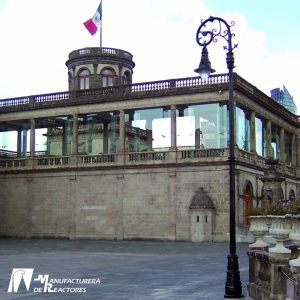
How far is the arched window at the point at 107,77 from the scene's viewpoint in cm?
5084

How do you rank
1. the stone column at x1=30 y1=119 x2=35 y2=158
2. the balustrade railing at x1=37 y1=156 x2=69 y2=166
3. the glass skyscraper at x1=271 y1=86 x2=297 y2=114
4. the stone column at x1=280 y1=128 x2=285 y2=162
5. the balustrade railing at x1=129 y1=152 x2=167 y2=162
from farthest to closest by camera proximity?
the glass skyscraper at x1=271 y1=86 x2=297 y2=114
the stone column at x1=280 y1=128 x2=285 y2=162
the stone column at x1=30 y1=119 x2=35 y2=158
the balustrade railing at x1=37 y1=156 x2=69 y2=166
the balustrade railing at x1=129 y1=152 x2=167 y2=162

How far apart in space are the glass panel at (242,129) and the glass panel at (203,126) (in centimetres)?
134

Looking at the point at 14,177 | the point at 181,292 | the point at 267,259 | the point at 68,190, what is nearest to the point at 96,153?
the point at 68,190

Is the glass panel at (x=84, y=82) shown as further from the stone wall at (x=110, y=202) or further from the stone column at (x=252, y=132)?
the stone column at (x=252, y=132)

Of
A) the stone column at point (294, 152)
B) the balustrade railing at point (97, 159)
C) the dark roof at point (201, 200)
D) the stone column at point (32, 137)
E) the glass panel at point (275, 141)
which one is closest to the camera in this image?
the dark roof at point (201, 200)

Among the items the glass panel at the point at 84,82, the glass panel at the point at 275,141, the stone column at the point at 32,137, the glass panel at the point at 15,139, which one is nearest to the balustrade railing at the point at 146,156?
the stone column at the point at 32,137

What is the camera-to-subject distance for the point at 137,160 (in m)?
41.0

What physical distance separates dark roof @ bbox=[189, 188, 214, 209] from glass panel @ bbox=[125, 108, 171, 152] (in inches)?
175

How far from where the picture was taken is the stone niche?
37.5 m

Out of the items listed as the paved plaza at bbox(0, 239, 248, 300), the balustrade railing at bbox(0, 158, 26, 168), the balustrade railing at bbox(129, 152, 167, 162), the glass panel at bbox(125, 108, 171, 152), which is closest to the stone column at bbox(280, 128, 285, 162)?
the glass panel at bbox(125, 108, 171, 152)

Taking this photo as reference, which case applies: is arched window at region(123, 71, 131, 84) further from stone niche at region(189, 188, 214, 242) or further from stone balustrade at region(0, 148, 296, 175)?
stone niche at region(189, 188, 214, 242)

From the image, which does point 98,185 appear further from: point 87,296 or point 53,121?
point 87,296

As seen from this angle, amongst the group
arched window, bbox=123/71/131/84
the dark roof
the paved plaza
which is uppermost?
arched window, bbox=123/71/131/84

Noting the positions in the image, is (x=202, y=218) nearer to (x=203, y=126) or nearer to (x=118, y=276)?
(x=203, y=126)
